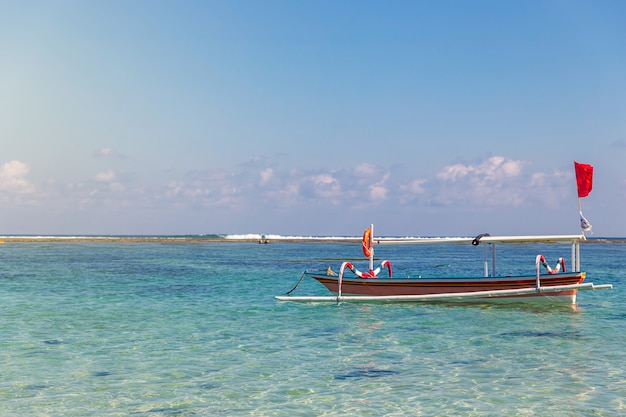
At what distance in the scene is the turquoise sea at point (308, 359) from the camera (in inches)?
461

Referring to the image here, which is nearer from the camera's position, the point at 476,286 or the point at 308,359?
the point at 308,359

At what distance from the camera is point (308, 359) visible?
15.7 metres

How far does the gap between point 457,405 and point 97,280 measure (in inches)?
1375

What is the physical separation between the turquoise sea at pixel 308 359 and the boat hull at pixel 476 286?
0.64m

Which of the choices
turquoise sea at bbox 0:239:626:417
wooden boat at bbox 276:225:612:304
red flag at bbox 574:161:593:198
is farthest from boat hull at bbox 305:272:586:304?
red flag at bbox 574:161:593:198

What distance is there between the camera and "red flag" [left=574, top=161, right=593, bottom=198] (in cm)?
2412

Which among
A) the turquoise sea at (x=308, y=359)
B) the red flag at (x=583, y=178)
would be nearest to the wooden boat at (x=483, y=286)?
the turquoise sea at (x=308, y=359)

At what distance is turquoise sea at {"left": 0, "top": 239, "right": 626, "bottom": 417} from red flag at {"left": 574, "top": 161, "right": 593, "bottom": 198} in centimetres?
497

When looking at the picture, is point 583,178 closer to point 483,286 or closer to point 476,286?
point 483,286

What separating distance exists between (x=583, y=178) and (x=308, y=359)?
→ 14751mm

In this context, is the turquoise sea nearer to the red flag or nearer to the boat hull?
the boat hull

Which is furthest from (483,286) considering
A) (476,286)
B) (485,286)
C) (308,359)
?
(308,359)

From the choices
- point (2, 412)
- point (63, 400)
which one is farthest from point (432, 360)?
point (2, 412)

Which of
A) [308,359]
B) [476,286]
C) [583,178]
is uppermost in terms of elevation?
[583,178]
